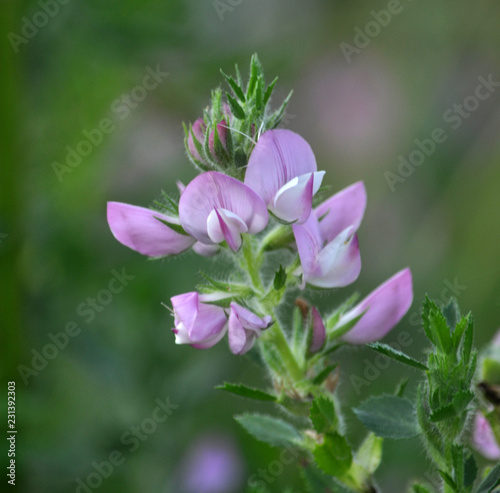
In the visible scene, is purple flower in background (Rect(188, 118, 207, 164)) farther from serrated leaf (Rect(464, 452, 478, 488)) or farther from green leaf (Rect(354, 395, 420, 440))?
serrated leaf (Rect(464, 452, 478, 488))

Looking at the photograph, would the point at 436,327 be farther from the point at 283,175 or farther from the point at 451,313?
the point at 283,175

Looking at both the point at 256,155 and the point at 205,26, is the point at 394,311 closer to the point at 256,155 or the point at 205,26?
the point at 256,155

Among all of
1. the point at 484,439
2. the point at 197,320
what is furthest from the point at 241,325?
Result: the point at 484,439

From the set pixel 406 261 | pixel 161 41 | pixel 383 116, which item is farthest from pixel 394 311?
pixel 383 116

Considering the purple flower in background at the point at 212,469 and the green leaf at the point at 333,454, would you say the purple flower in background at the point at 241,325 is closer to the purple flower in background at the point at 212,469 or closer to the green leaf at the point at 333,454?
the green leaf at the point at 333,454

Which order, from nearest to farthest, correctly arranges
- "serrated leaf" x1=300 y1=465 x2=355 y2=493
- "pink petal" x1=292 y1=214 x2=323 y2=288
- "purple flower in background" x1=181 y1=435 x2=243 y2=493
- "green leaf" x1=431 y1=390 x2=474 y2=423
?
"green leaf" x1=431 y1=390 x2=474 y2=423 < "pink petal" x1=292 y1=214 x2=323 y2=288 < "serrated leaf" x1=300 y1=465 x2=355 y2=493 < "purple flower in background" x1=181 y1=435 x2=243 y2=493

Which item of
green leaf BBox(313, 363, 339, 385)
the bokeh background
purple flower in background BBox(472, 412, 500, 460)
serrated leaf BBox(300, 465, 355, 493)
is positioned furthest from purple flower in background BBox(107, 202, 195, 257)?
the bokeh background

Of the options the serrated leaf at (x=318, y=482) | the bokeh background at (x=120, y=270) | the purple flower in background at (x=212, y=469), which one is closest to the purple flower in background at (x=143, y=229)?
the serrated leaf at (x=318, y=482)
